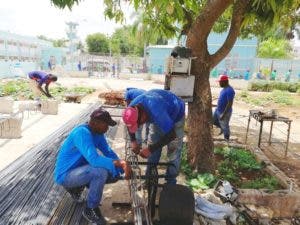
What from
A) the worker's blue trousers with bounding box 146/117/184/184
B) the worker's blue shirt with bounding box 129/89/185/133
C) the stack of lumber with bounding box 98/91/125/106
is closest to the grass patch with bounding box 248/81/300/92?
the stack of lumber with bounding box 98/91/125/106

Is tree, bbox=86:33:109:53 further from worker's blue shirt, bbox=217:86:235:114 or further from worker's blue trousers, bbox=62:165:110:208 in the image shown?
worker's blue trousers, bbox=62:165:110:208

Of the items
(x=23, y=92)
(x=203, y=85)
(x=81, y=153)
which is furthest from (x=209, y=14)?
(x=23, y=92)

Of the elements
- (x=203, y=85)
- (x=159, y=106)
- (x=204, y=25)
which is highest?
(x=204, y=25)

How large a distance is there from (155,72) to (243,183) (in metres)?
29.0

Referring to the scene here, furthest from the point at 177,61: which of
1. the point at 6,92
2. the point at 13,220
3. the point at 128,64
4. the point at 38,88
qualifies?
the point at 128,64

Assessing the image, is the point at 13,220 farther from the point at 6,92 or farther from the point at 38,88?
the point at 6,92

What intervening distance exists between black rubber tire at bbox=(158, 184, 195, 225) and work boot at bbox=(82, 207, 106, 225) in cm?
71

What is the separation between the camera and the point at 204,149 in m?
6.02

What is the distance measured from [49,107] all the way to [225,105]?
5.89m

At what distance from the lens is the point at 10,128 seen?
8031mm

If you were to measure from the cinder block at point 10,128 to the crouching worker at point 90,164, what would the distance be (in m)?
4.47

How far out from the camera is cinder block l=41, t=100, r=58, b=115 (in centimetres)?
1122

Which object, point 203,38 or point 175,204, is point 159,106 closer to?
point 175,204

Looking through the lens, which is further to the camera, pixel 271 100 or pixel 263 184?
pixel 271 100
